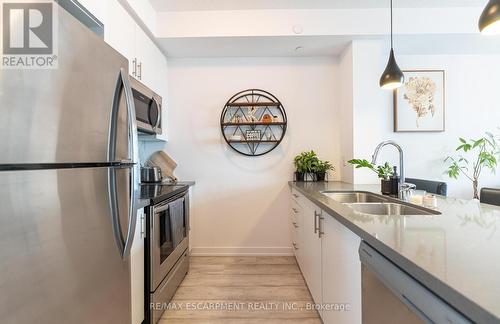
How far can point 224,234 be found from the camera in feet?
10.2

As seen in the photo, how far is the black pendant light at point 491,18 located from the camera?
42.8 inches

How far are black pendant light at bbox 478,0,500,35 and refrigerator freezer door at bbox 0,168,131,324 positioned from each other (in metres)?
1.75

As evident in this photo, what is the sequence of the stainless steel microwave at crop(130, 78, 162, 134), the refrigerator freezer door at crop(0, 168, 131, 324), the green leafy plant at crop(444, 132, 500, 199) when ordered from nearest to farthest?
the refrigerator freezer door at crop(0, 168, 131, 324) → the stainless steel microwave at crop(130, 78, 162, 134) → the green leafy plant at crop(444, 132, 500, 199)

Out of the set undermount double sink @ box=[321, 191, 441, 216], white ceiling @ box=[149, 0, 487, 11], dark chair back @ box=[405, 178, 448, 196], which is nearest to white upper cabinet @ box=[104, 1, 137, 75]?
white ceiling @ box=[149, 0, 487, 11]

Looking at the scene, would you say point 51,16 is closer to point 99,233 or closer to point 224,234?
point 99,233

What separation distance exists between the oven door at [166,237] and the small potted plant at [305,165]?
1352 millimetres

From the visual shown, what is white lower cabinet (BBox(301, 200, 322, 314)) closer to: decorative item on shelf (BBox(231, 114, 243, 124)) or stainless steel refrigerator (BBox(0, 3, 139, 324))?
stainless steel refrigerator (BBox(0, 3, 139, 324))

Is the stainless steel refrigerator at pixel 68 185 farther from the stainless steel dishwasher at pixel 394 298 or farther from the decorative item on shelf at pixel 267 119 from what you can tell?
the decorative item on shelf at pixel 267 119

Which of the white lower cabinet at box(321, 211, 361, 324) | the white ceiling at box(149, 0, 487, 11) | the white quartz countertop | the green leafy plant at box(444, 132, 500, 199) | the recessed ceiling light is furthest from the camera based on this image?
the green leafy plant at box(444, 132, 500, 199)

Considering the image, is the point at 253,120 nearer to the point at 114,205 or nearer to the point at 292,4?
the point at 292,4

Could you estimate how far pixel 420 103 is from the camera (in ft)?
9.59

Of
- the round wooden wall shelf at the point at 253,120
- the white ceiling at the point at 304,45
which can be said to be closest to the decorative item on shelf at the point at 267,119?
the round wooden wall shelf at the point at 253,120

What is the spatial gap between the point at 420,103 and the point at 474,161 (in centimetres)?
97

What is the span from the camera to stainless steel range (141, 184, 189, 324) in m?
1.69
